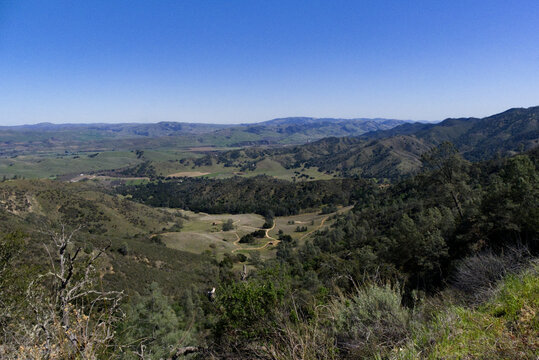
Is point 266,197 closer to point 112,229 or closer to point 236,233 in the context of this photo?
point 236,233

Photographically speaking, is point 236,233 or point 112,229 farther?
point 236,233

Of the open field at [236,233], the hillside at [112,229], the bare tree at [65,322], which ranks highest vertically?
the bare tree at [65,322]

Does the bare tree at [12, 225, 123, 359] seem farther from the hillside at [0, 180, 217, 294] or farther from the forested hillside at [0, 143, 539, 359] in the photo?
the hillside at [0, 180, 217, 294]

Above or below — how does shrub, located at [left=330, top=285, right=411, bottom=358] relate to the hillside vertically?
above

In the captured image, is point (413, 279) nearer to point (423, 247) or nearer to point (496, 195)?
point (423, 247)

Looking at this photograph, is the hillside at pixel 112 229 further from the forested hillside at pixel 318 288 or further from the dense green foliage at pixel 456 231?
the dense green foliage at pixel 456 231

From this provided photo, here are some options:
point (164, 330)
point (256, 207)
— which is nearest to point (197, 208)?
point (256, 207)

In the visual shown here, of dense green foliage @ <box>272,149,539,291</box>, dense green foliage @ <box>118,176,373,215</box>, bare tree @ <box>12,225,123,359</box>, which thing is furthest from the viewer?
dense green foliage @ <box>118,176,373,215</box>

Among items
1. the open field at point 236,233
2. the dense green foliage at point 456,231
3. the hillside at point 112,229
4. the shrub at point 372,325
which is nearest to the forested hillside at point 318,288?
the shrub at point 372,325

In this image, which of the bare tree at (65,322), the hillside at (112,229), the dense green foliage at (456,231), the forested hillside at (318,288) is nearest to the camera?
the bare tree at (65,322)

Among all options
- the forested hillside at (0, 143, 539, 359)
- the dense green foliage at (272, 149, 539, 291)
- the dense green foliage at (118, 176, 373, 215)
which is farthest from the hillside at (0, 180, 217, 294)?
the dense green foliage at (118, 176, 373, 215)

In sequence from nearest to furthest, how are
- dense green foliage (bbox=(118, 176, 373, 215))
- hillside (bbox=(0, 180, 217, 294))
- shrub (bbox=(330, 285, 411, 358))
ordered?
shrub (bbox=(330, 285, 411, 358)) < hillside (bbox=(0, 180, 217, 294)) < dense green foliage (bbox=(118, 176, 373, 215))

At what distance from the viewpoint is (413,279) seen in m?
27.2

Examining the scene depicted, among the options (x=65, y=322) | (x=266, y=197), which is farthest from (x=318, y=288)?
(x=266, y=197)
